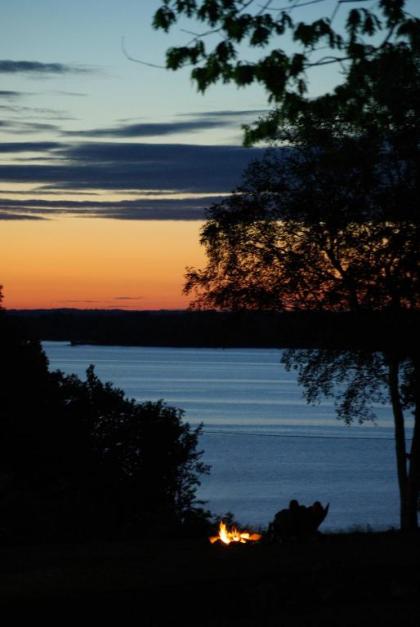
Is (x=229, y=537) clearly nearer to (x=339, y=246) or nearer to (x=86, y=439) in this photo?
(x=339, y=246)

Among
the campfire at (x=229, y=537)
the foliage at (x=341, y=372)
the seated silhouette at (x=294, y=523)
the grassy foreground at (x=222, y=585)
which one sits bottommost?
the grassy foreground at (x=222, y=585)

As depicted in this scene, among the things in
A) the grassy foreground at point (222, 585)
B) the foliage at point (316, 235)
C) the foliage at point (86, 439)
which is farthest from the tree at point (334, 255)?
the foliage at point (86, 439)

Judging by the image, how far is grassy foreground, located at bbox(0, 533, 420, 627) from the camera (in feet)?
35.7

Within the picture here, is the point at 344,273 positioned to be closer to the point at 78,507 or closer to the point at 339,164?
the point at 78,507

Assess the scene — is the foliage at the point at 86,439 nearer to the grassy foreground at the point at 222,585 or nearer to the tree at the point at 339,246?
the tree at the point at 339,246

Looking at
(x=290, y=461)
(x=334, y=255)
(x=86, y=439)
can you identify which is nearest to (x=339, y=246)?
(x=334, y=255)

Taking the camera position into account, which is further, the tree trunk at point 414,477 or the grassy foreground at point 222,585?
the tree trunk at point 414,477

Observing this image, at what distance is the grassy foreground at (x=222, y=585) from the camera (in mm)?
10891

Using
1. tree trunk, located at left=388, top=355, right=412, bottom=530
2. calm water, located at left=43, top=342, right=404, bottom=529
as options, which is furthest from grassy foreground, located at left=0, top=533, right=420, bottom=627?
calm water, located at left=43, top=342, right=404, bottom=529

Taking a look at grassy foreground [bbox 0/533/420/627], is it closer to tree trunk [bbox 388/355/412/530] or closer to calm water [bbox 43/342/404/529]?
tree trunk [bbox 388/355/412/530]

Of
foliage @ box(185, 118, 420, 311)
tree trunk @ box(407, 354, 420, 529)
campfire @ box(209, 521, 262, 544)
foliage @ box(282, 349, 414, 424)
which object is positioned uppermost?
foliage @ box(185, 118, 420, 311)

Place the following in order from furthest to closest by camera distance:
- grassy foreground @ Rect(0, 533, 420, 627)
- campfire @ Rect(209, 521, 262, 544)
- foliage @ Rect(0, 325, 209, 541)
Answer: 1. foliage @ Rect(0, 325, 209, 541)
2. campfire @ Rect(209, 521, 262, 544)
3. grassy foreground @ Rect(0, 533, 420, 627)

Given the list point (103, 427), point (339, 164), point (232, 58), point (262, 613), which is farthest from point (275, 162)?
point (103, 427)

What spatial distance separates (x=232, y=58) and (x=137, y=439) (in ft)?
134
